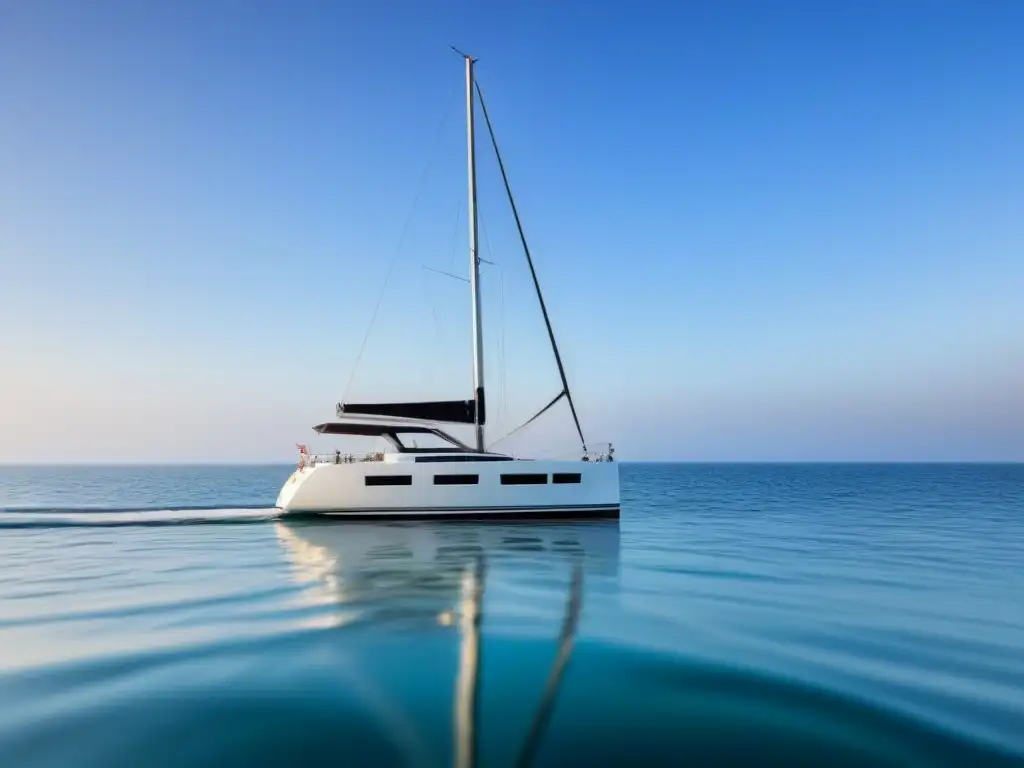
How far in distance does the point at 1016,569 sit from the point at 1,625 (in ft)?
71.1

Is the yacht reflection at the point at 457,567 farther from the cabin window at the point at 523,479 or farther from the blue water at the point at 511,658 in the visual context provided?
the cabin window at the point at 523,479

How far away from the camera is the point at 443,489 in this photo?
85.6ft

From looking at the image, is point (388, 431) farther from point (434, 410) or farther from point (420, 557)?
point (420, 557)

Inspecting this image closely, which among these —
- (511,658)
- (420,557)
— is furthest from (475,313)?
(511,658)

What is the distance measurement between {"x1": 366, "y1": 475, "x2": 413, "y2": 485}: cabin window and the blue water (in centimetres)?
796

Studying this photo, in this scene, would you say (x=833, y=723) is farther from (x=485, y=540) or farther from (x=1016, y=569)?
(x=485, y=540)

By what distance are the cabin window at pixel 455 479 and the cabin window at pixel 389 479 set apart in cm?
117

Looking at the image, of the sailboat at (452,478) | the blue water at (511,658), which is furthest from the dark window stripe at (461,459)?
the blue water at (511,658)

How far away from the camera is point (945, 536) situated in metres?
23.6

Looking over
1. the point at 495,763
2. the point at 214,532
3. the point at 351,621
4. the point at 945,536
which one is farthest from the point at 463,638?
the point at 945,536

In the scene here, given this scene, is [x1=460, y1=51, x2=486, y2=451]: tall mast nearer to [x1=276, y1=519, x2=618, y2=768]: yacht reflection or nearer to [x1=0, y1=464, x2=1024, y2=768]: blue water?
[x1=276, y1=519, x2=618, y2=768]: yacht reflection

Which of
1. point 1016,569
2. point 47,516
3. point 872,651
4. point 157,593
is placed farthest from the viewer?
point 47,516

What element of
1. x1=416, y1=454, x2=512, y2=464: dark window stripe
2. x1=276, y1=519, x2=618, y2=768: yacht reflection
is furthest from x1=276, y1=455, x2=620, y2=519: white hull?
x1=276, y1=519, x2=618, y2=768: yacht reflection

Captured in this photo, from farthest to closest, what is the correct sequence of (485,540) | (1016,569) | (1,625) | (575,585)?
(485,540)
(1016,569)
(575,585)
(1,625)
